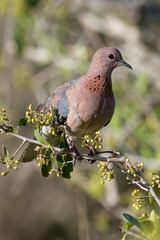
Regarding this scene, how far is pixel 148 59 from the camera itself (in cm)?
626

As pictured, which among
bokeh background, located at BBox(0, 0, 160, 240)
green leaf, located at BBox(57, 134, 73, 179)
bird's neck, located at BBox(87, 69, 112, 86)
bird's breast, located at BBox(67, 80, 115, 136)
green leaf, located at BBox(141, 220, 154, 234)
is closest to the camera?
green leaf, located at BBox(141, 220, 154, 234)

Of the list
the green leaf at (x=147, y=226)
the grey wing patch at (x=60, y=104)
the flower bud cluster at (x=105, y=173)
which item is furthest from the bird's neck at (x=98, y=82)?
the green leaf at (x=147, y=226)

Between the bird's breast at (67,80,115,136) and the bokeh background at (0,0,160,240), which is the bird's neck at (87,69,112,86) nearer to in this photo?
the bird's breast at (67,80,115,136)

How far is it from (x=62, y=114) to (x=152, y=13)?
11.9 feet

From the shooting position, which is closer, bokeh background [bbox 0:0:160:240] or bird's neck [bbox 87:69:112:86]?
bird's neck [bbox 87:69:112:86]

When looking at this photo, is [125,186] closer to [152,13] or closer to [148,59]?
[148,59]

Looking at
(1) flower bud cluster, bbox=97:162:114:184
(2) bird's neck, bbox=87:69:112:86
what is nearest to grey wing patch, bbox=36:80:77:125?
(2) bird's neck, bbox=87:69:112:86

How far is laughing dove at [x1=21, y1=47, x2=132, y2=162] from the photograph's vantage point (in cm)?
279

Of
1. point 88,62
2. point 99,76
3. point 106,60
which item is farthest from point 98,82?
point 88,62

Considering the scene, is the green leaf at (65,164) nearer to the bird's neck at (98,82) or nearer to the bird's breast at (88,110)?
the bird's breast at (88,110)

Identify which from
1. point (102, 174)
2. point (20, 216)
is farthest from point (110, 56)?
point (20, 216)

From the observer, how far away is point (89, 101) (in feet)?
9.16

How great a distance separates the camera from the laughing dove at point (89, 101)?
9.14 feet

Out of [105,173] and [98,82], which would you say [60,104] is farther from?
[105,173]
